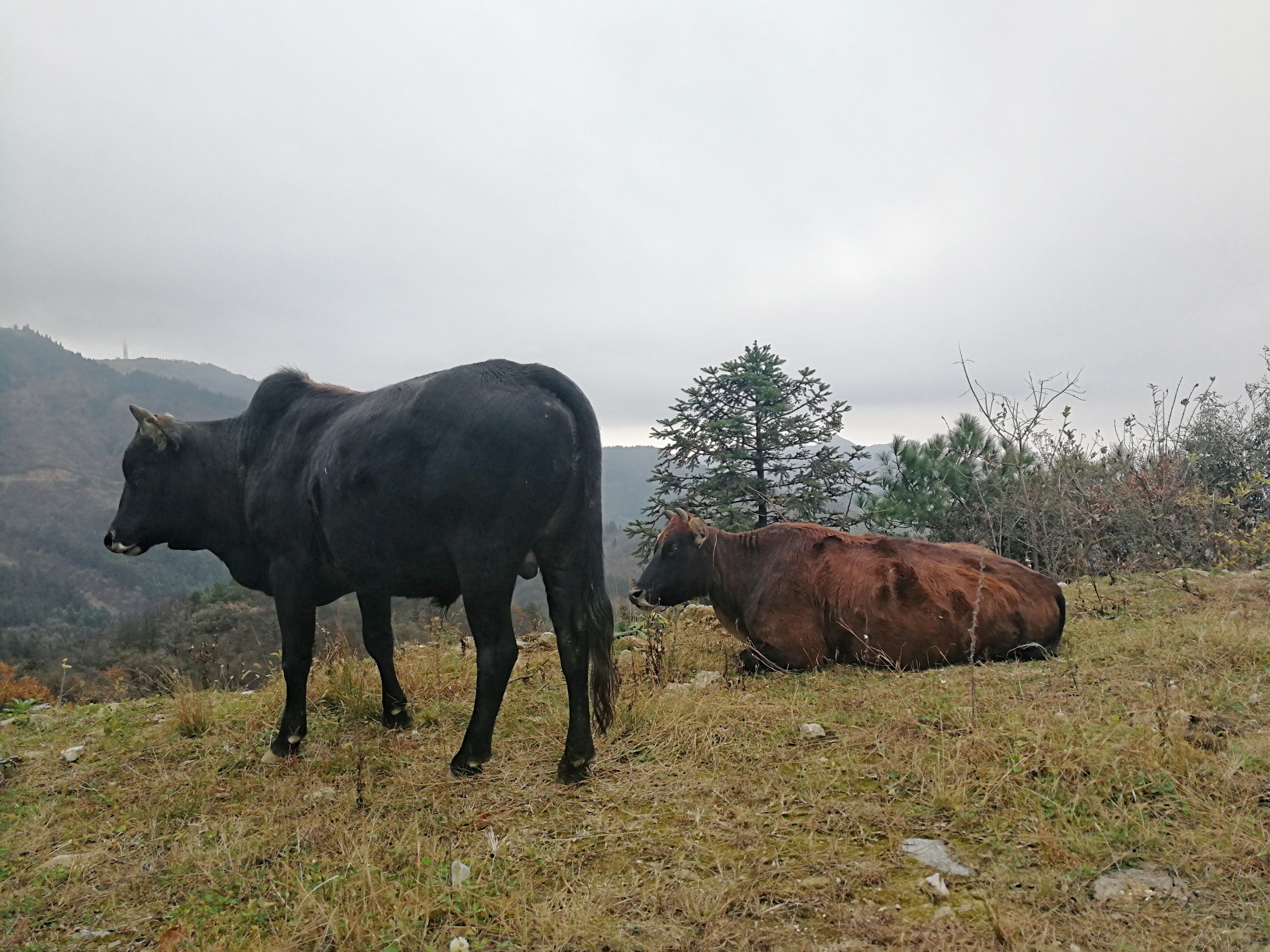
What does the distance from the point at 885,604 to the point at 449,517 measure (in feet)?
13.0

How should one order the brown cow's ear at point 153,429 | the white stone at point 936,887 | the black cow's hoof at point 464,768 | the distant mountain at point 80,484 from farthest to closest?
the distant mountain at point 80,484 → the brown cow's ear at point 153,429 → the black cow's hoof at point 464,768 → the white stone at point 936,887

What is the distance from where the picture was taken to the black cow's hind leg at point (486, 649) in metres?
3.77

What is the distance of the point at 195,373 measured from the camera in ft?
463

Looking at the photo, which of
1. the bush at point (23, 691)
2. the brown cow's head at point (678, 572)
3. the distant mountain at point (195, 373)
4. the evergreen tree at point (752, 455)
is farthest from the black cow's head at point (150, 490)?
the distant mountain at point (195, 373)

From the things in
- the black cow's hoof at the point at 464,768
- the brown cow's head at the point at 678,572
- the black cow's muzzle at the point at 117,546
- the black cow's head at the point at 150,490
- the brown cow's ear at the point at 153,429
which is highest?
the brown cow's ear at the point at 153,429

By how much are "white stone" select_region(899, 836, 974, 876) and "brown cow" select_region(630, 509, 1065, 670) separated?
2950 mm

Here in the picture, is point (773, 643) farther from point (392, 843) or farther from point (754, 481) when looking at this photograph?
point (754, 481)

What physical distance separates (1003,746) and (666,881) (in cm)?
198

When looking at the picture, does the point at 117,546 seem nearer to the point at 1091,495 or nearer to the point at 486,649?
the point at 486,649

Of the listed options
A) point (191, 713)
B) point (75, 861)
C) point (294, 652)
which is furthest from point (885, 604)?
point (75, 861)

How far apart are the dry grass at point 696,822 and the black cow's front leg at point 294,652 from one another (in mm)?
233

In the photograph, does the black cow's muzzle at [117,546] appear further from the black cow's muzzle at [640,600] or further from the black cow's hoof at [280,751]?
the black cow's muzzle at [640,600]

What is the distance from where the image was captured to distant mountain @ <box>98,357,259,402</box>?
12369 cm

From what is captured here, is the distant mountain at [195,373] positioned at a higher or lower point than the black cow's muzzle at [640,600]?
higher
